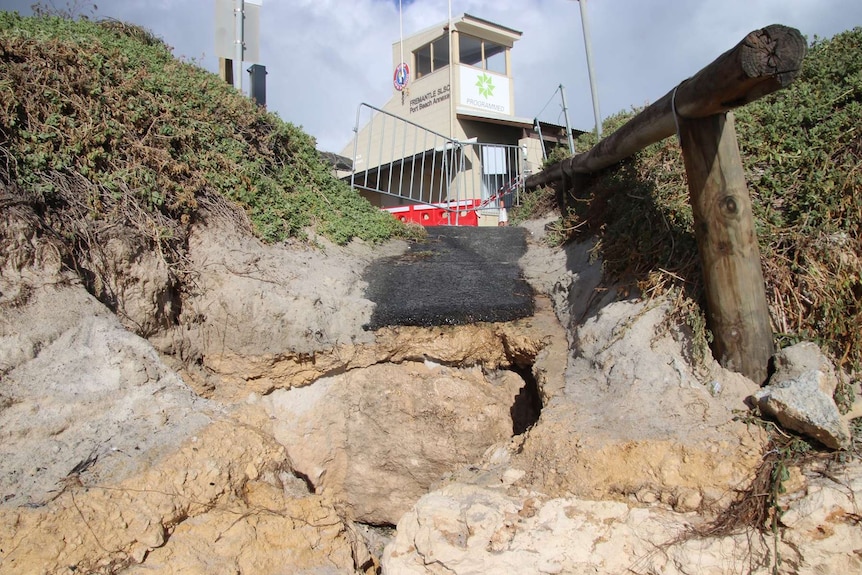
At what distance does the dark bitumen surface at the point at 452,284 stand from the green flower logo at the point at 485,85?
9165mm

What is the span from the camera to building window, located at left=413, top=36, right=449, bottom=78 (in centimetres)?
1638

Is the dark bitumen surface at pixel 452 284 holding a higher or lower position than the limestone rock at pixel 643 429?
higher

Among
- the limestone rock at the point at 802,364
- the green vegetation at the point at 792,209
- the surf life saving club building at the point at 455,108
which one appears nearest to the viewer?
the limestone rock at the point at 802,364

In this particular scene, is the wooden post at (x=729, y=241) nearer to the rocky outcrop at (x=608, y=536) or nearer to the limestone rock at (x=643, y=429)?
the limestone rock at (x=643, y=429)

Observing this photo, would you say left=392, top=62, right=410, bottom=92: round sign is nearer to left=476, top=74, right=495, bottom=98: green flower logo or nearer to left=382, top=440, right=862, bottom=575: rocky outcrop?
left=476, top=74, right=495, bottom=98: green flower logo

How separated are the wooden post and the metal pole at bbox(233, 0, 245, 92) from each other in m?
6.23

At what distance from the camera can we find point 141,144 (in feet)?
18.5

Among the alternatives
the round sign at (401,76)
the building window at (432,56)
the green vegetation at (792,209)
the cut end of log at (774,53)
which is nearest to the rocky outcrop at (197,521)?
the green vegetation at (792,209)

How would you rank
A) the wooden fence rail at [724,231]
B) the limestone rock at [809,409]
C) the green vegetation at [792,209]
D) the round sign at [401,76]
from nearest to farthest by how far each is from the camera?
the limestone rock at [809,409]
the wooden fence rail at [724,231]
the green vegetation at [792,209]
the round sign at [401,76]

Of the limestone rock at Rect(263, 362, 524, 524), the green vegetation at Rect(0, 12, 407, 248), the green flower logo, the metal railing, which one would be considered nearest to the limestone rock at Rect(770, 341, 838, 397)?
the limestone rock at Rect(263, 362, 524, 524)

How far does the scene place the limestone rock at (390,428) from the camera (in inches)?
210

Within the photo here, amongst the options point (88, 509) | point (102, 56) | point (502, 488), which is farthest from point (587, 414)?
point (102, 56)

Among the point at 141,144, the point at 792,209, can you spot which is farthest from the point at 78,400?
the point at 792,209

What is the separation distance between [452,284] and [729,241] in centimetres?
296
